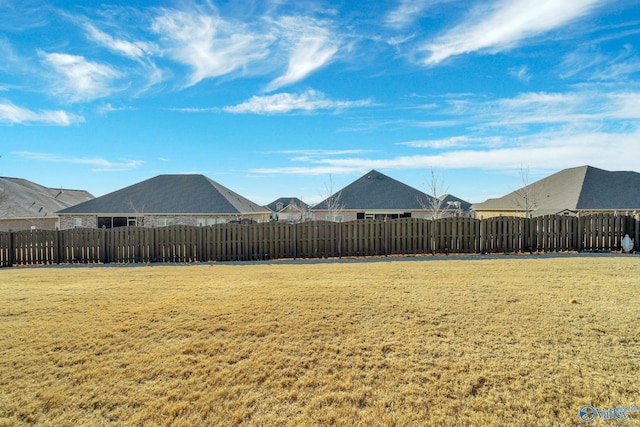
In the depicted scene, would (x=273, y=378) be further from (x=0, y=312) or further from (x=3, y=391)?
(x=0, y=312)

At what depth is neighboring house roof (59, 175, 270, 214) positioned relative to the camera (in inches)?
1066

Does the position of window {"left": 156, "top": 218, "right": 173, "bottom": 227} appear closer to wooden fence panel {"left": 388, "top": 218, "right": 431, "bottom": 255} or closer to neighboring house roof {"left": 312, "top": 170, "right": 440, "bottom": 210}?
neighboring house roof {"left": 312, "top": 170, "right": 440, "bottom": 210}

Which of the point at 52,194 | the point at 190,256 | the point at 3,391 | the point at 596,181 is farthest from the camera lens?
the point at 52,194

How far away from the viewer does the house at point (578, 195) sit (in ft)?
84.2

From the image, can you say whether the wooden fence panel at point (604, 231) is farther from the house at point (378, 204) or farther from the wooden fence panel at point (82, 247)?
the wooden fence panel at point (82, 247)

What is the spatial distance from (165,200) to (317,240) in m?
18.9

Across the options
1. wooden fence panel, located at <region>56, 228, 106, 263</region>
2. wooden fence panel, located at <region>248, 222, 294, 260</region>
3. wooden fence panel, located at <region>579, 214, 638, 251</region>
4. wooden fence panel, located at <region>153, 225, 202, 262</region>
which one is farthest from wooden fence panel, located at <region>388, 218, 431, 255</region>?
wooden fence panel, located at <region>56, 228, 106, 263</region>

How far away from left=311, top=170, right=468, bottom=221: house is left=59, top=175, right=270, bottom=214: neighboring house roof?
7.66m

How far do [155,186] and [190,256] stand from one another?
62.6ft

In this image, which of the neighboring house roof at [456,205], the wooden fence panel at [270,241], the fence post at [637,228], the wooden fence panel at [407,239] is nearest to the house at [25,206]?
the wooden fence panel at [270,241]

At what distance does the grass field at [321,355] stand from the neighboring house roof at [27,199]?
29.2 meters

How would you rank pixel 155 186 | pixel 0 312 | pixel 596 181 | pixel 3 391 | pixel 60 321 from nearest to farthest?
1. pixel 3 391
2. pixel 60 321
3. pixel 0 312
4. pixel 596 181
5. pixel 155 186

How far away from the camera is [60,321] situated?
17.1 feet

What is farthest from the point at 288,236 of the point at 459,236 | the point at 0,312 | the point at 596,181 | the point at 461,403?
the point at 596,181
